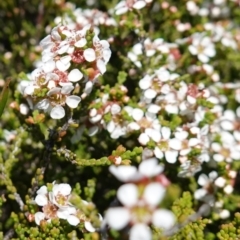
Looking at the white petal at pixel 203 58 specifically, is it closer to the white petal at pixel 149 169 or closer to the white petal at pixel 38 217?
the white petal at pixel 38 217

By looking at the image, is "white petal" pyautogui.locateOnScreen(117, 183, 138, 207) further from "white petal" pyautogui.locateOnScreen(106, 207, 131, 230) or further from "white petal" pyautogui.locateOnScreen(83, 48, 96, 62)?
"white petal" pyautogui.locateOnScreen(83, 48, 96, 62)

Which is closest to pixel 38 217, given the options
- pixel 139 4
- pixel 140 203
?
pixel 140 203

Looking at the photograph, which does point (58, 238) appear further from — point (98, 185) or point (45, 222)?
point (98, 185)

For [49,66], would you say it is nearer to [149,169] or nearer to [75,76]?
[75,76]

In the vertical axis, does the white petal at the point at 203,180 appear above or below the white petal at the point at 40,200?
below

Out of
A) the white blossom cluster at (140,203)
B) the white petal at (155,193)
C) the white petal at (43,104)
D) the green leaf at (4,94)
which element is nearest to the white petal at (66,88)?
the white petal at (43,104)

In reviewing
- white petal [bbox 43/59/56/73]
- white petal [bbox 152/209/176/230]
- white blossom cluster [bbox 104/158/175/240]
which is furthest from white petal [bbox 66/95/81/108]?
white petal [bbox 152/209/176/230]

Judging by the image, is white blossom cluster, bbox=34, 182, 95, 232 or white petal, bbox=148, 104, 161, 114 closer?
white blossom cluster, bbox=34, 182, 95, 232
